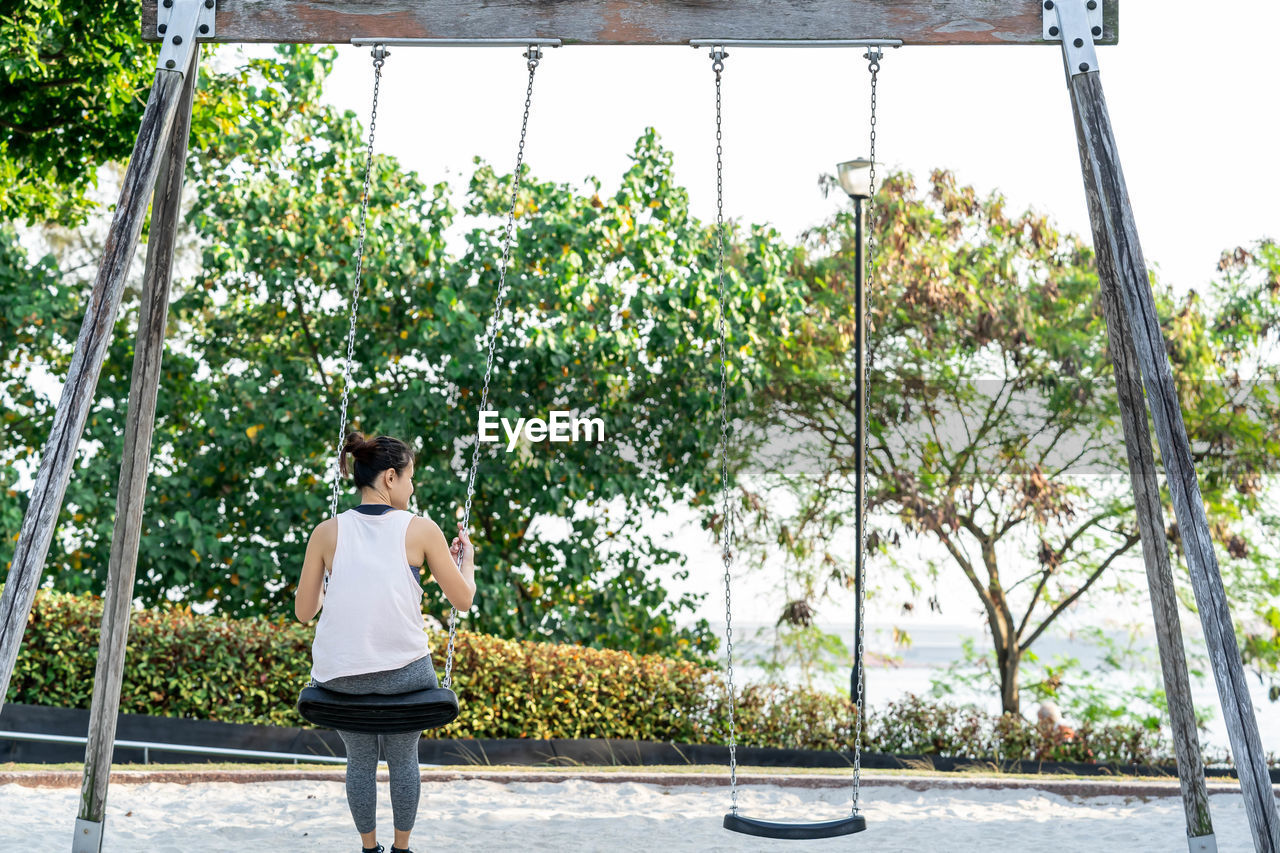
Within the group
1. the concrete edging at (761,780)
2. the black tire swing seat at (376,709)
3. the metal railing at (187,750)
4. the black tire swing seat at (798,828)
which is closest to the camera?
the black tire swing seat at (376,709)

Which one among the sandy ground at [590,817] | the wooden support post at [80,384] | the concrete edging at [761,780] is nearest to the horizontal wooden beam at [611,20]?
the wooden support post at [80,384]

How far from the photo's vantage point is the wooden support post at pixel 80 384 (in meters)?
3.04

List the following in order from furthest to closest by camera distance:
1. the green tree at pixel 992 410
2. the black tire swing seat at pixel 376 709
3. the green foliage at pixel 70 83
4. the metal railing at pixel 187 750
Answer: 1. the green tree at pixel 992 410
2. the green foliage at pixel 70 83
3. the metal railing at pixel 187 750
4. the black tire swing seat at pixel 376 709

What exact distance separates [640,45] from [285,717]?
4.91 m

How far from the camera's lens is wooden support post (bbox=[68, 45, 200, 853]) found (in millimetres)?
4004

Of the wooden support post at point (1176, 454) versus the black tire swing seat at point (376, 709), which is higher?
the wooden support post at point (1176, 454)

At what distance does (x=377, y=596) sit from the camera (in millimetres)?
3205

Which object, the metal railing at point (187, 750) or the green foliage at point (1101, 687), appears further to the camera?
the green foliage at point (1101, 687)

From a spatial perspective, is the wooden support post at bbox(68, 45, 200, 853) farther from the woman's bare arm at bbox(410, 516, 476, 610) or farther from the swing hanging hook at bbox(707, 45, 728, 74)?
the swing hanging hook at bbox(707, 45, 728, 74)

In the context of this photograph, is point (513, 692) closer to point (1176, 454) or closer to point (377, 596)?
point (377, 596)

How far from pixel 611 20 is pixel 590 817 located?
3422 millimetres

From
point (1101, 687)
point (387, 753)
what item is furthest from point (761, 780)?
point (1101, 687)

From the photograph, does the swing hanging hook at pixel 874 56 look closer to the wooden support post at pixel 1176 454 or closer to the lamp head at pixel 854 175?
the wooden support post at pixel 1176 454

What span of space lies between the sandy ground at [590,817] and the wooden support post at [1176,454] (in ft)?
5.84
